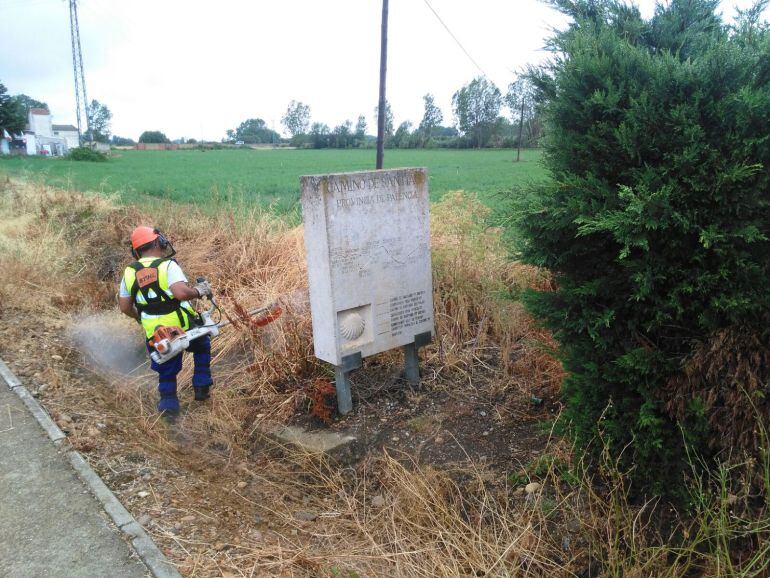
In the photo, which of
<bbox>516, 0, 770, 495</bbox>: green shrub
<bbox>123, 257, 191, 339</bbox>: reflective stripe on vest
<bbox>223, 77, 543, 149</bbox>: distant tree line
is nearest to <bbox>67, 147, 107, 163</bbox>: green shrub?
<bbox>223, 77, 543, 149</bbox>: distant tree line

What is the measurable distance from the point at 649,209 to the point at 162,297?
4.13m

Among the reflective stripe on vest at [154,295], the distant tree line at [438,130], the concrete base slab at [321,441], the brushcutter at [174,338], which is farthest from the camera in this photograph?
the distant tree line at [438,130]

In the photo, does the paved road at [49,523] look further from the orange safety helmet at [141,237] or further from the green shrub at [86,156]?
the green shrub at [86,156]

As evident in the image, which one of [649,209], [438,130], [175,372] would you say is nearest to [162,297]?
[175,372]

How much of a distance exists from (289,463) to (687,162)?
341 cm

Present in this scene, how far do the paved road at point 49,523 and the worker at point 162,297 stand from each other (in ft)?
3.76

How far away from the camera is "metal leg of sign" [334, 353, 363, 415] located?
209 inches

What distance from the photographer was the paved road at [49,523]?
131 inches

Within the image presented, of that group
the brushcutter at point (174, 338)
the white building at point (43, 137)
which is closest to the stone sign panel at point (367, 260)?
the brushcutter at point (174, 338)

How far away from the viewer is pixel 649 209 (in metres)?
2.97

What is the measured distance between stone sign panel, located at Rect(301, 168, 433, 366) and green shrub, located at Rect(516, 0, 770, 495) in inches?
69.4

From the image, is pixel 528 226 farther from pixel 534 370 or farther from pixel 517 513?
pixel 534 370

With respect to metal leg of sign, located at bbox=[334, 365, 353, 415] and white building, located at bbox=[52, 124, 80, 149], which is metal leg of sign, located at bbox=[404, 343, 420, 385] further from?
white building, located at bbox=[52, 124, 80, 149]

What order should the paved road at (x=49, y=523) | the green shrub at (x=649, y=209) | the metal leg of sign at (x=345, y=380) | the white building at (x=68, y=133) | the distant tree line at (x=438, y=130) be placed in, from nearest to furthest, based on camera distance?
1. the green shrub at (x=649, y=209)
2. the paved road at (x=49, y=523)
3. the metal leg of sign at (x=345, y=380)
4. the distant tree line at (x=438, y=130)
5. the white building at (x=68, y=133)
